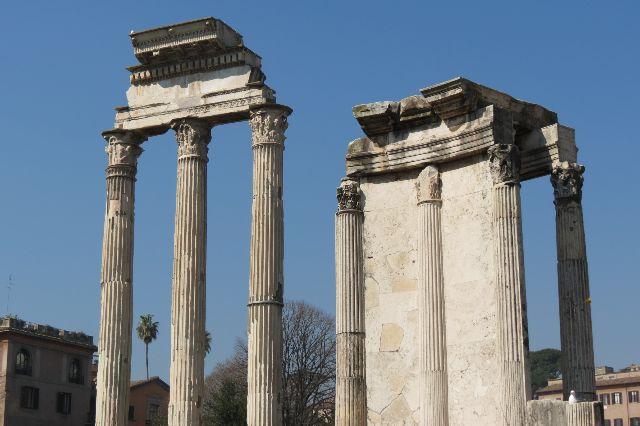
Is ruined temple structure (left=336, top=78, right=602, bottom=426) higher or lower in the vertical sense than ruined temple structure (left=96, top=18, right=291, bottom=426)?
lower

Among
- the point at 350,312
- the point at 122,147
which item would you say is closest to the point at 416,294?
the point at 350,312

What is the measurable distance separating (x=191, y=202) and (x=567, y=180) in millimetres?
22783

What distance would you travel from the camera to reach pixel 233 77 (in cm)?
3519

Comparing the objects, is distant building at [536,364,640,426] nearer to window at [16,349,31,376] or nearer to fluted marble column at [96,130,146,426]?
window at [16,349,31,376]

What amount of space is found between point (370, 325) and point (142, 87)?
26.1 meters

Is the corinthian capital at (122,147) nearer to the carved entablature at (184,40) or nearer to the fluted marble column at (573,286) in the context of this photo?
the carved entablature at (184,40)

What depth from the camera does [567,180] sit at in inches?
481

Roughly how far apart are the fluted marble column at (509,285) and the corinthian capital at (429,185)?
84cm

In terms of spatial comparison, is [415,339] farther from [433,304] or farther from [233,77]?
[233,77]

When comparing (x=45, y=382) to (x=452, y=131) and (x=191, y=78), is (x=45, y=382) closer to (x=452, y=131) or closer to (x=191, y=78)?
(x=191, y=78)

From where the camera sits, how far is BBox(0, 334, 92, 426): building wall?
67.6m

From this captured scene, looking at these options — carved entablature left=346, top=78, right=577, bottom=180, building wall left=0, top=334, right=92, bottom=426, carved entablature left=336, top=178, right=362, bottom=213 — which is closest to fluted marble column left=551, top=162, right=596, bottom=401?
carved entablature left=346, top=78, right=577, bottom=180

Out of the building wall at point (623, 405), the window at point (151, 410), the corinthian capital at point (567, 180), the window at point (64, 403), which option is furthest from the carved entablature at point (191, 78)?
the building wall at point (623, 405)

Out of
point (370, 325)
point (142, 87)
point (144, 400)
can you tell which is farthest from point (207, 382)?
point (370, 325)
